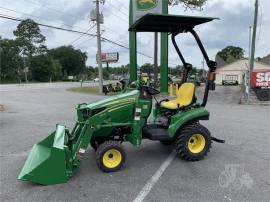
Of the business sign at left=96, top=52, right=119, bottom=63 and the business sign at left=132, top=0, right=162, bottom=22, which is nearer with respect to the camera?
the business sign at left=132, top=0, right=162, bottom=22

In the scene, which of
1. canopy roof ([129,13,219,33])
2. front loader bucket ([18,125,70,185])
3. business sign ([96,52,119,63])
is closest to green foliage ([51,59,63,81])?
business sign ([96,52,119,63])

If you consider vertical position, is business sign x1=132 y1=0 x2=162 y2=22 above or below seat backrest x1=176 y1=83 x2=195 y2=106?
above

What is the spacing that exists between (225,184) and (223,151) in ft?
5.46

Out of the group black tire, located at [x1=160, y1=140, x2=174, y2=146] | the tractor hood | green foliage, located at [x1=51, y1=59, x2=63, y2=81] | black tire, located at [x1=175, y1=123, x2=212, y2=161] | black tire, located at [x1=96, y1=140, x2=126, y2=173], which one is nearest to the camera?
black tire, located at [x1=96, y1=140, x2=126, y2=173]

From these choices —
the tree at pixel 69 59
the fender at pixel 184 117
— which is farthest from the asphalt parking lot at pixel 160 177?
the tree at pixel 69 59

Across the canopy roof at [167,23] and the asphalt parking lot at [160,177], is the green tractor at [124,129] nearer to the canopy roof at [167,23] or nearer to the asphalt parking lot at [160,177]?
the canopy roof at [167,23]

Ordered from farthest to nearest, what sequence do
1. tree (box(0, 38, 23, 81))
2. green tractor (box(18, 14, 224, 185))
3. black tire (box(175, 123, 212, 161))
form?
Answer: tree (box(0, 38, 23, 81)) < black tire (box(175, 123, 212, 161)) < green tractor (box(18, 14, 224, 185))

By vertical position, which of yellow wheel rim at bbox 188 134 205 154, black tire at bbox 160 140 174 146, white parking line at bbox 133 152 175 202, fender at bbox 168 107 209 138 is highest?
fender at bbox 168 107 209 138

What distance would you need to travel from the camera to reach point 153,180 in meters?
4.36

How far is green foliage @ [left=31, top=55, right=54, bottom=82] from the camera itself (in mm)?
75625

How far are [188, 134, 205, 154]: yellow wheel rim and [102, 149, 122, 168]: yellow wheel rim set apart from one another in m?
1.32

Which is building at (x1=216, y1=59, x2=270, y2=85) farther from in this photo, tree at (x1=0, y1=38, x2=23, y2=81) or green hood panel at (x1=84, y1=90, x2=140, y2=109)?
green hood panel at (x1=84, y1=90, x2=140, y2=109)

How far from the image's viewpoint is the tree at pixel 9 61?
6950 centimetres

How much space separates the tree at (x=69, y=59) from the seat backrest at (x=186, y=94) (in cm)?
9469
